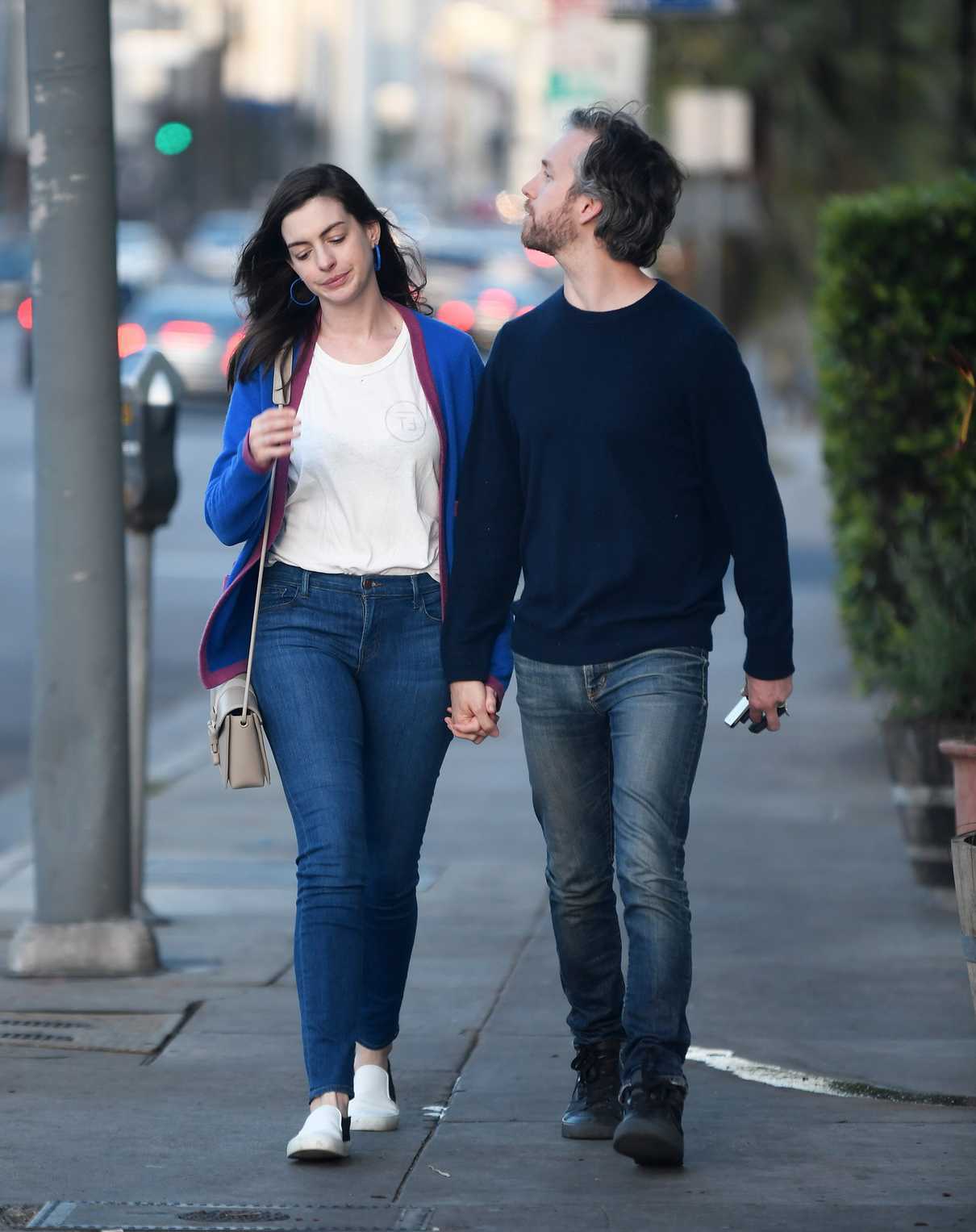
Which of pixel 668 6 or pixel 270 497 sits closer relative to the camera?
pixel 270 497

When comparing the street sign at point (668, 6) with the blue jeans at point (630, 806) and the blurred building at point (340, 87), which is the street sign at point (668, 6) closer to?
the blurred building at point (340, 87)

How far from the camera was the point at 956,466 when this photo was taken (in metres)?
8.27

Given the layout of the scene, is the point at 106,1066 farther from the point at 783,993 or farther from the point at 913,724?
the point at 913,724

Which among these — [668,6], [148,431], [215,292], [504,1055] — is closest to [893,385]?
[148,431]

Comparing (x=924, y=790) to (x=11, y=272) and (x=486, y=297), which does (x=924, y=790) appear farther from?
(x=11, y=272)

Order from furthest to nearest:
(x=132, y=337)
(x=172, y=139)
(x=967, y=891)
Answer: (x=132, y=337), (x=172, y=139), (x=967, y=891)

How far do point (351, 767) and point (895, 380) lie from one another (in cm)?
443

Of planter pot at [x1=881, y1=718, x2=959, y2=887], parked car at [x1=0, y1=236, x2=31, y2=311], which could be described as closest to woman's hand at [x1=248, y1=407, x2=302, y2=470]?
planter pot at [x1=881, y1=718, x2=959, y2=887]

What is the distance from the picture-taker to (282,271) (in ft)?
15.9

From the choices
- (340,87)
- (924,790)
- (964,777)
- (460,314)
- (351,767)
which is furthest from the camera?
(340,87)

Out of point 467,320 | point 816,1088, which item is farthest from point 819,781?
point 467,320

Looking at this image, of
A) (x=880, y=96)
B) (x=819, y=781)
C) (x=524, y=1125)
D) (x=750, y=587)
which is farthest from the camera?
(x=880, y=96)

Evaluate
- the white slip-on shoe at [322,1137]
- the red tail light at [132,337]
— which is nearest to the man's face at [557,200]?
the white slip-on shoe at [322,1137]

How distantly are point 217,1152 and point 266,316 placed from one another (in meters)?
1.67
